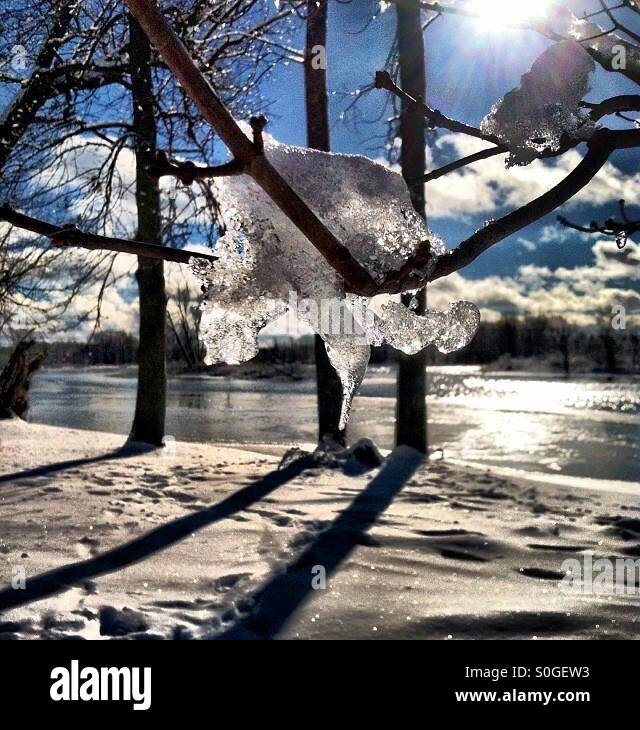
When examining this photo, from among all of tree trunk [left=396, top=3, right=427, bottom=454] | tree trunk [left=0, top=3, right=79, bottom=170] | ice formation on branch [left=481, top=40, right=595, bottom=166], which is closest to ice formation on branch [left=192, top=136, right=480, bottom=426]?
ice formation on branch [left=481, top=40, right=595, bottom=166]

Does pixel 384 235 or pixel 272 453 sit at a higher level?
pixel 384 235

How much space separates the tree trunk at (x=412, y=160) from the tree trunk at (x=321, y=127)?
3.01 feet

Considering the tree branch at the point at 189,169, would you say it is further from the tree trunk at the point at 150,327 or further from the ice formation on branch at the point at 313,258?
the tree trunk at the point at 150,327

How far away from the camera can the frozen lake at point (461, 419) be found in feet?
35.1

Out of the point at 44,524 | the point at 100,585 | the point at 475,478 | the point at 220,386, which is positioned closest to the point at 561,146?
the point at 100,585

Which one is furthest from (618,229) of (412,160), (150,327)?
(150,327)

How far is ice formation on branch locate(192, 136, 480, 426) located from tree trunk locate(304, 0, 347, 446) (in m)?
6.88

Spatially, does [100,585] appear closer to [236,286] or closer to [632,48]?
[236,286]

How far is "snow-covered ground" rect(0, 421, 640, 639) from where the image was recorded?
3.22 metres

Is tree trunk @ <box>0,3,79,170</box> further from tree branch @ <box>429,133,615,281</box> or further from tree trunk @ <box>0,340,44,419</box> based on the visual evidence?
tree branch @ <box>429,133,615,281</box>

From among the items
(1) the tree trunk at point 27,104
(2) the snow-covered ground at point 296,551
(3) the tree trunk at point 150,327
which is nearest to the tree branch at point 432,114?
(2) the snow-covered ground at point 296,551

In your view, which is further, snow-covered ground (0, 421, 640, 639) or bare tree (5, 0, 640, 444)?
snow-covered ground (0, 421, 640, 639)

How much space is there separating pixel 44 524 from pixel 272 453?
4850 millimetres
